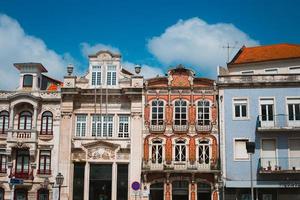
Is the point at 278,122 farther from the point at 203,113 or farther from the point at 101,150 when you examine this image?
the point at 101,150


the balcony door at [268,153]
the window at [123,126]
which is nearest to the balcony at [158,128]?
the window at [123,126]

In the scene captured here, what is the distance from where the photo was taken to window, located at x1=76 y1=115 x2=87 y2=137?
4003cm

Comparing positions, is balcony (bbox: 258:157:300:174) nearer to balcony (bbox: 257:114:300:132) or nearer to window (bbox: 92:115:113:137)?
balcony (bbox: 257:114:300:132)

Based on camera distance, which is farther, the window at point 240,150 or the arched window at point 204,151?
the arched window at point 204,151

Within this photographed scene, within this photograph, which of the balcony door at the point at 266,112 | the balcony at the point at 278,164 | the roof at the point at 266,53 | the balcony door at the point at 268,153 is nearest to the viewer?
the balcony at the point at 278,164

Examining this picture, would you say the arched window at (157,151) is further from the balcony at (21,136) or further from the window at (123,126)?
the balcony at (21,136)

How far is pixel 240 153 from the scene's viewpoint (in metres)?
37.3

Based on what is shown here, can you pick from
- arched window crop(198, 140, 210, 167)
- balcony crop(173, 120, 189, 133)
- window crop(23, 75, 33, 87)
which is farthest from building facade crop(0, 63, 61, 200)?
arched window crop(198, 140, 210, 167)

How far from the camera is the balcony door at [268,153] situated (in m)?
36.1

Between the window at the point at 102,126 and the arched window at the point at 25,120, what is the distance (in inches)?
221

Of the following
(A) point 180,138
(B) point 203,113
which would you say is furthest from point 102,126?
(B) point 203,113

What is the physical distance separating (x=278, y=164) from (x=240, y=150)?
3.15m

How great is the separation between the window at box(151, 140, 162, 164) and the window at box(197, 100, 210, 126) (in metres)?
3.89

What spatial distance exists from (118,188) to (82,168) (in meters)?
3.50
